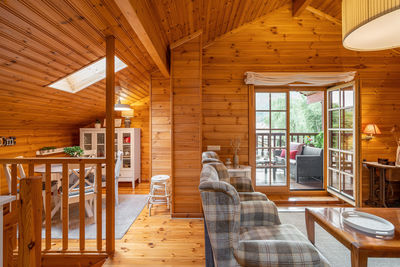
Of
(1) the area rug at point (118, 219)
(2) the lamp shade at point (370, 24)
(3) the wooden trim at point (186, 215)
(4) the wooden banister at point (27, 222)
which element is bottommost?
(1) the area rug at point (118, 219)

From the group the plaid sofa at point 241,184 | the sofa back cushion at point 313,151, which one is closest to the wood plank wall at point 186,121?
the plaid sofa at point 241,184

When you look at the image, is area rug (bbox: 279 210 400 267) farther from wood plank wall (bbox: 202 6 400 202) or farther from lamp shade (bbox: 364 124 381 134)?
lamp shade (bbox: 364 124 381 134)

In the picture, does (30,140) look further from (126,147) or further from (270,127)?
(270,127)

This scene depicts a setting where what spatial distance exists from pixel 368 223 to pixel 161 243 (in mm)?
1966

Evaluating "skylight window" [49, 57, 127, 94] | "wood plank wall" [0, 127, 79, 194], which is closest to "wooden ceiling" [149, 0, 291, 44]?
"skylight window" [49, 57, 127, 94]

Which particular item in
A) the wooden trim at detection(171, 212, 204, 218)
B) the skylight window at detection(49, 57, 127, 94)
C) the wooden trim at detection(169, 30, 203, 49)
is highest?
the wooden trim at detection(169, 30, 203, 49)

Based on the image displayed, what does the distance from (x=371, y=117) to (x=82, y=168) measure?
4440mm

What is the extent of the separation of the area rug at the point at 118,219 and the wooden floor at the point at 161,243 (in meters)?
0.12

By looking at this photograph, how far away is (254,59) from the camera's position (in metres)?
3.61

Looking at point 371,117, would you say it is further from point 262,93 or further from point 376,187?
point 262,93

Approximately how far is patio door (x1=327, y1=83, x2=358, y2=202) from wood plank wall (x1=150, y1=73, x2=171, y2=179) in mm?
3063

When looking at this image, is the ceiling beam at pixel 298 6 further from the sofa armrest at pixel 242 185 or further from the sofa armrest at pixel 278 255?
the sofa armrest at pixel 278 255

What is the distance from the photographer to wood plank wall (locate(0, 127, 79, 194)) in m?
3.17

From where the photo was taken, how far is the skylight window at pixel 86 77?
313 cm
